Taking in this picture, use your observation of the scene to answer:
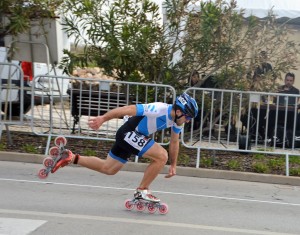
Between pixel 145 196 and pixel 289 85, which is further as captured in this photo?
pixel 289 85

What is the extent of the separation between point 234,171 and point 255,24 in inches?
102

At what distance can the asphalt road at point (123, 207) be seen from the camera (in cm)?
742

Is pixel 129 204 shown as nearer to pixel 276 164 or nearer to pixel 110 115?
pixel 110 115

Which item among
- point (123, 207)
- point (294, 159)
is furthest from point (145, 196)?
point (294, 159)

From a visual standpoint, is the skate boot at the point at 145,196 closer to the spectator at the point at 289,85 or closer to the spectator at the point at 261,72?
the spectator at the point at 261,72

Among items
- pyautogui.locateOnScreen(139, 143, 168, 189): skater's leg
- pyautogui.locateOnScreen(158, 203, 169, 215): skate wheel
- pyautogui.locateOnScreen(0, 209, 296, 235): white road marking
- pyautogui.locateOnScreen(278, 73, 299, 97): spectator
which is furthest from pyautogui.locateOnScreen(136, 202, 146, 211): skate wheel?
pyautogui.locateOnScreen(278, 73, 299, 97): spectator

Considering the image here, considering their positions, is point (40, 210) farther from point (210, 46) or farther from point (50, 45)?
point (50, 45)

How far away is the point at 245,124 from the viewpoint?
1215 centimetres

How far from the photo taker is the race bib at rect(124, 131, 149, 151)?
8180 millimetres

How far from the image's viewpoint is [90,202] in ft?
28.6

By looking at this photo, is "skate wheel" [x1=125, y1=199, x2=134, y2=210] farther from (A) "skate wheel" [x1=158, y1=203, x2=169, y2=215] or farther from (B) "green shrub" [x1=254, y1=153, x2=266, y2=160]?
(B) "green shrub" [x1=254, y1=153, x2=266, y2=160]

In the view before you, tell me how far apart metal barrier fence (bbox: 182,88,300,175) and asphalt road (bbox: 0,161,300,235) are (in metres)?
0.87

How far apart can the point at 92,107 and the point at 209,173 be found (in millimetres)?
2371

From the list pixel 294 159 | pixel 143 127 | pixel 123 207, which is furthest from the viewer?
pixel 294 159
